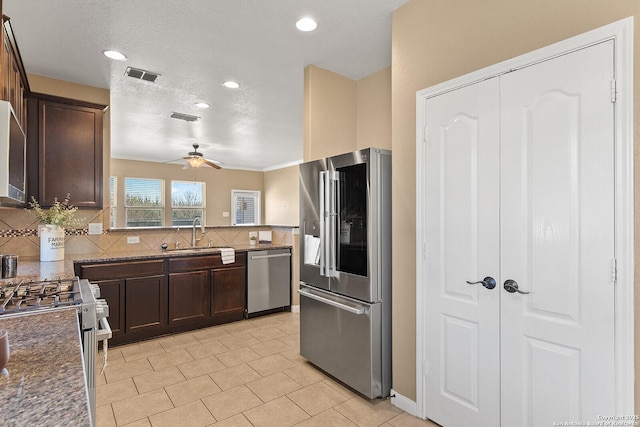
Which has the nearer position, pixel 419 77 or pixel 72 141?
pixel 419 77

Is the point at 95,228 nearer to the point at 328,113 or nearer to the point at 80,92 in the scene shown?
the point at 80,92

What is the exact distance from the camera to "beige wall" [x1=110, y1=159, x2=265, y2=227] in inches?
319

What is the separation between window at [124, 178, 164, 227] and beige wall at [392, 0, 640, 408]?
762cm

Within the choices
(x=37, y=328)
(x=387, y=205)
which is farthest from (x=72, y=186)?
(x=387, y=205)

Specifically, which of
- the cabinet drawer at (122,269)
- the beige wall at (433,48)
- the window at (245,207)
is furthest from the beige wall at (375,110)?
the window at (245,207)

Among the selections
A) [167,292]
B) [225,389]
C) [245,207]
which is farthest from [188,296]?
[245,207]

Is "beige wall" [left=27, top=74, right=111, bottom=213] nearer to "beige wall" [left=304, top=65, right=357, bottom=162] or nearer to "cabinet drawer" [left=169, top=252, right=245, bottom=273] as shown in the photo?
"cabinet drawer" [left=169, top=252, right=245, bottom=273]

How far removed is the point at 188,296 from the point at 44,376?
3.21m

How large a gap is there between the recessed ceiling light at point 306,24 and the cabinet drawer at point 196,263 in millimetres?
2760

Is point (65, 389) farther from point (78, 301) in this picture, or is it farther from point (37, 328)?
point (78, 301)

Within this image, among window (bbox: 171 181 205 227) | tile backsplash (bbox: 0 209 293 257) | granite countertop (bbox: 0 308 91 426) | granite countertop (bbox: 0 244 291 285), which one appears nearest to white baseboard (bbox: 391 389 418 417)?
granite countertop (bbox: 0 308 91 426)

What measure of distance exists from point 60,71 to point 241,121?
2260 millimetres

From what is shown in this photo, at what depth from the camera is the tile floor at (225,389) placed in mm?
2260

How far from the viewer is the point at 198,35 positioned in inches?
107
